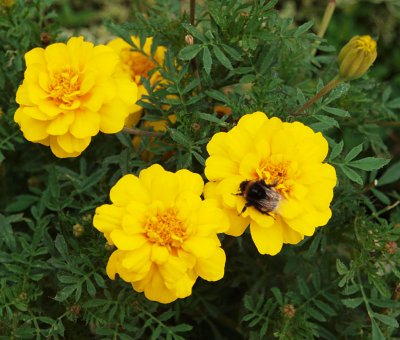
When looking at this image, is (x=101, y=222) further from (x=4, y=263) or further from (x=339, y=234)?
(x=339, y=234)

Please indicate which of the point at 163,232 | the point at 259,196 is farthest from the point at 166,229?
the point at 259,196

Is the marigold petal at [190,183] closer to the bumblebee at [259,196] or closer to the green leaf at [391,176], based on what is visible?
the bumblebee at [259,196]

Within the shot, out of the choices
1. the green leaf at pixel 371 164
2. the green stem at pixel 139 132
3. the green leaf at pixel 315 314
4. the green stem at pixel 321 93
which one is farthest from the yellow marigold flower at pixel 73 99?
the green leaf at pixel 315 314

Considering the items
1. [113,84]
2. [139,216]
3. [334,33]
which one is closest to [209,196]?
[139,216]

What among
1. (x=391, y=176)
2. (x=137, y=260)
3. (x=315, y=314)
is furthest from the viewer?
(x=391, y=176)

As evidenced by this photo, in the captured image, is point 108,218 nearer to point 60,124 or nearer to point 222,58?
point 60,124

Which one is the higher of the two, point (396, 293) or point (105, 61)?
point (105, 61)

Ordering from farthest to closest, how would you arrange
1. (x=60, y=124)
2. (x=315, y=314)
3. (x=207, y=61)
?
(x=315, y=314) → (x=207, y=61) → (x=60, y=124)
